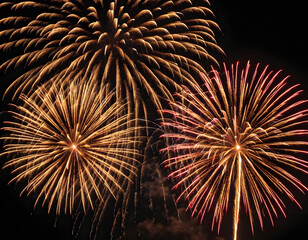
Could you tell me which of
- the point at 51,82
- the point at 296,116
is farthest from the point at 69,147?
the point at 296,116

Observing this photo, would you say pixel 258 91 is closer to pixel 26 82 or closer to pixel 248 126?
pixel 248 126

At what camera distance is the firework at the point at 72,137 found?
56.4ft

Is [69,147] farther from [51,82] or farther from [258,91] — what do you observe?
[258,91]

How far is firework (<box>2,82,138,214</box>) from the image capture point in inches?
677

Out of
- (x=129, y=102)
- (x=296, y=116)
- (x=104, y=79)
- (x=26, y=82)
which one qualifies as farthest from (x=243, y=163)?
(x=26, y=82)

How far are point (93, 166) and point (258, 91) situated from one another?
762 cm

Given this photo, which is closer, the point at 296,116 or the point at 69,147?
the point at 296,116

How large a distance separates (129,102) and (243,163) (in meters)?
5.65

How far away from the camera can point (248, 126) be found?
16656 millimetres

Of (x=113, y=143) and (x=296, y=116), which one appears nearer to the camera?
(x=296, y=116)

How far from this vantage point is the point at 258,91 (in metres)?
16.7

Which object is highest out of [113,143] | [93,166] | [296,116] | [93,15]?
[93,15]

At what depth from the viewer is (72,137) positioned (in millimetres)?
17531

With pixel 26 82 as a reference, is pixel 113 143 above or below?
below
